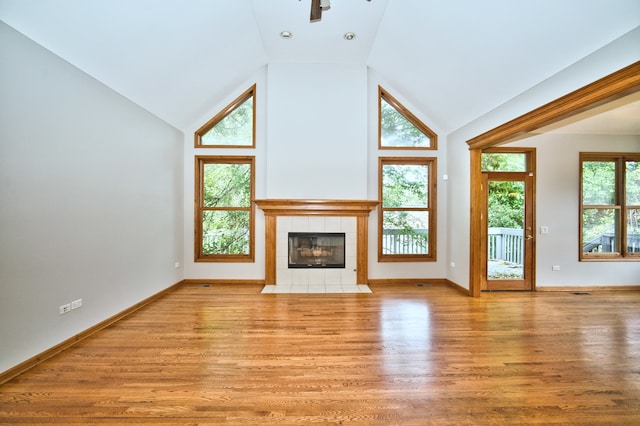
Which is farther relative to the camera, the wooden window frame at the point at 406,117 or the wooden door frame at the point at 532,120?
the wooden window frame at the point at 406,117

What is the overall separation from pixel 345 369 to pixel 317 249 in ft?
9.55

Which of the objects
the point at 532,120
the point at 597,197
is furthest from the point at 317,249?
the point at 597,197

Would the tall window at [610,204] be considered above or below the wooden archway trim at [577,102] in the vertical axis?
below

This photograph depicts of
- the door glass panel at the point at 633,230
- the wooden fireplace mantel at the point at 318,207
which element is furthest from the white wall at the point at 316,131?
the door glass panel at the point at 633,230

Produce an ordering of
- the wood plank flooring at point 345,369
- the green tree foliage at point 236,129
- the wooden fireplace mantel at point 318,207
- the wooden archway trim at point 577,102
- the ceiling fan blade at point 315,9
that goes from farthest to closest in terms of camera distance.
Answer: the green tree foliage at point 236,129 < the wooden fireplace mantel at point 318,207 < the ceiling fan blade at point 315,9 < the wooden archway trim at point 577,102 < the wood plank flooring at point 345,369

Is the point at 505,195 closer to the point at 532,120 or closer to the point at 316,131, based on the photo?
the point at 532,120

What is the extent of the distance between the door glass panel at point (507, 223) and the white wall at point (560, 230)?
0.87 ft

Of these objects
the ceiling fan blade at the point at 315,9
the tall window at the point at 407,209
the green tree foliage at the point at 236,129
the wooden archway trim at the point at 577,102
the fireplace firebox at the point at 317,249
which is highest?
the ceiling fan blade at the point at 315,9

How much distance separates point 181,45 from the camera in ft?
11.0

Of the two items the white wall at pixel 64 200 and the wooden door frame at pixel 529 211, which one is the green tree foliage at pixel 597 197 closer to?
the wooden door frame at pixel 529 211

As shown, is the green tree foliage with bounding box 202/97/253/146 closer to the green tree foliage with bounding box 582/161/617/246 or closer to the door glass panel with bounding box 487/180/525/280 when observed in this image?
the door glass panel with bounding box 487/180/525/280

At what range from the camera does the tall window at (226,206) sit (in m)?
5.25

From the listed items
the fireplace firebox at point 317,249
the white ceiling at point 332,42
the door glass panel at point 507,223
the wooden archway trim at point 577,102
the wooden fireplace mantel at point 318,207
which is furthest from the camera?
the fireplace firebox at point 317,249

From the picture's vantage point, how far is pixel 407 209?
5.34 metres
